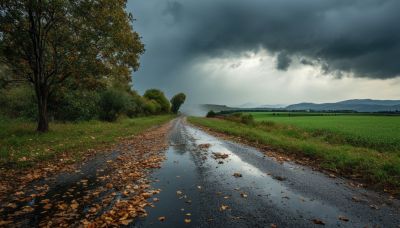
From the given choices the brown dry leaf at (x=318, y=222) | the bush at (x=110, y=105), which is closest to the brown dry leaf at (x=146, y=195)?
the brown dry leaf at (x=318, y=222)

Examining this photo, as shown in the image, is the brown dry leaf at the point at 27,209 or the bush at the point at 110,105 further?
the bush at the point at 110,105

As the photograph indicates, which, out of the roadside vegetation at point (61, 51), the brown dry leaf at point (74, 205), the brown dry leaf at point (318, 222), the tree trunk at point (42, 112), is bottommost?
the brown dry leaf at point (318, 222)

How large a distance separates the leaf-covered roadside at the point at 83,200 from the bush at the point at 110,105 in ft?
116

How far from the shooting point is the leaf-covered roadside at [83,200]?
5.63 metres

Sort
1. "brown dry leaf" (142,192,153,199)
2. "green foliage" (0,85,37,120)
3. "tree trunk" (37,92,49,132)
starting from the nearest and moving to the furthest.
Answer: "brown dry leaf" (142,192,153,199) < "tree trunk" (37,92,49,132) < "green foliage" (0,85,37,120)

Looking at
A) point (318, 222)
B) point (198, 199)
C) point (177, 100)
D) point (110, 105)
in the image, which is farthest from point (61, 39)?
point (177, 100)

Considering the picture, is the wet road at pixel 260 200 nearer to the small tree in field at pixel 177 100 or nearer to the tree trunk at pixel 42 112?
the tree trunk at pixel 42 112

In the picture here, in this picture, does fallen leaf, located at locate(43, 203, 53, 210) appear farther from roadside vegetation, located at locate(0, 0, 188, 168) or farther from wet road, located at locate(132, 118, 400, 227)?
roadside vegetation, located at locate(0, 0, 188, 168)

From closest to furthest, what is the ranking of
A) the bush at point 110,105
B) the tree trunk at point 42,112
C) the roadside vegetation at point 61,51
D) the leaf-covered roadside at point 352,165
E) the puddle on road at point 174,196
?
the puddle on road at point 174,196, the leaf-covered roadside at point 352,165, the roadside vegetation at point 61,51, the tree trunk at point 42,112, the bush at point 110,105

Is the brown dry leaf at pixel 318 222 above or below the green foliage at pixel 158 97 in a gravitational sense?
below

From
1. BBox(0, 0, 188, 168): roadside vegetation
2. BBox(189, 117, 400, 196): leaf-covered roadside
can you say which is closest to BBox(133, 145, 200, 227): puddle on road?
BBox(189, 117, 400, 196): leaf-covered roadside

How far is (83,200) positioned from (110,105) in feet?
130

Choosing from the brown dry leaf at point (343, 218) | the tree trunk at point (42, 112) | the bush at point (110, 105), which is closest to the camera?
the brown dry leaf at point (343, 218)

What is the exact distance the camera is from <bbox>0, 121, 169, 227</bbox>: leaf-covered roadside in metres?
5.63
